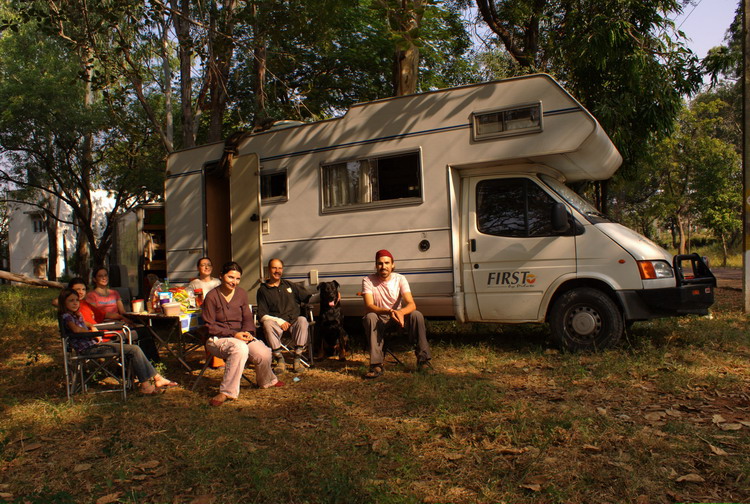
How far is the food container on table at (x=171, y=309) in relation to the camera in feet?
20.0

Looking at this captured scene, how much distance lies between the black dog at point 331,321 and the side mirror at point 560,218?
2679 millimetres

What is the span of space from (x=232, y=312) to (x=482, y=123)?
3.45 metres

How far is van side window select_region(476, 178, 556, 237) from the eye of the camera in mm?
6488

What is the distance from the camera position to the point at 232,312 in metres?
5.92

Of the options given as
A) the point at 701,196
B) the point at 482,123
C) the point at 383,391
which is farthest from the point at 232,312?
the point at 701,196

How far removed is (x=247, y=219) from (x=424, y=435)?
457cm

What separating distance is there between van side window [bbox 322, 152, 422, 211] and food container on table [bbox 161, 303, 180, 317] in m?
2.23

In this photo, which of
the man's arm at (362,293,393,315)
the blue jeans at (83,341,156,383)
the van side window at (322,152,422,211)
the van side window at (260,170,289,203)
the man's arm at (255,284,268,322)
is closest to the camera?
the blue jeans at (83,341,156,383)

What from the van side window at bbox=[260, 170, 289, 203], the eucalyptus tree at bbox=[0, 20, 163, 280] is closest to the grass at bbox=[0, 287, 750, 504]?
the van side window at bbox=[260, 170, 289, 203]

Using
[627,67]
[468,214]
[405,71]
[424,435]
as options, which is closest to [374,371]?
[424,435]

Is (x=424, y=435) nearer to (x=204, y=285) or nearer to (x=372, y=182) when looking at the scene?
(x=372, y=182)

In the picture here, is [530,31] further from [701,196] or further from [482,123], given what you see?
[701,196]

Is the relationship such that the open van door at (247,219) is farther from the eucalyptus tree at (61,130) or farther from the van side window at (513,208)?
the eucalyptus tree at (61,130)

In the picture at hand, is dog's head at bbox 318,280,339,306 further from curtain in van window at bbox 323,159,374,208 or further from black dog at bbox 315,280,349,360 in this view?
curtain in van window at bbox 323,159,374,208
